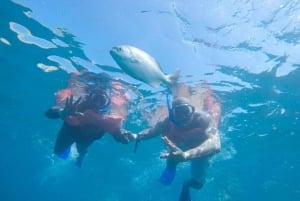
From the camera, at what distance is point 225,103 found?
59.3 ft

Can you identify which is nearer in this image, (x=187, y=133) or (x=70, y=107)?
(x=70, y=107)

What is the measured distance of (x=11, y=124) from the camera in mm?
37000

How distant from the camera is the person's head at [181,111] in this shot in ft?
27.0

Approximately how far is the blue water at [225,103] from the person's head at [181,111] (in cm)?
481

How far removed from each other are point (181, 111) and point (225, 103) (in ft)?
34.1

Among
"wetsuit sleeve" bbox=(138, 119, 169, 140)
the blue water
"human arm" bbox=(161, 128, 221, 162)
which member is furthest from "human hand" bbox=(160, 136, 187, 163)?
the blue water

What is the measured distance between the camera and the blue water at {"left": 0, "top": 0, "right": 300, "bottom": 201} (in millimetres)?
13273

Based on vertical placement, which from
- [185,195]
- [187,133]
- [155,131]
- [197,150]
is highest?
[197,150]

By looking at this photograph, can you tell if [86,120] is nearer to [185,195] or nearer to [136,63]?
[136,63]

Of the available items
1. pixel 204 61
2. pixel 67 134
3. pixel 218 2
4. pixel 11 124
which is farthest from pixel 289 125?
pixel 11 124

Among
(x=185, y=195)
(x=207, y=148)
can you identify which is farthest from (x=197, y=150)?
(x=185, y=195)

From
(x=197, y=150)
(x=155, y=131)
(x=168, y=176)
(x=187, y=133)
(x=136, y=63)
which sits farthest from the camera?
(x=155, y=131)

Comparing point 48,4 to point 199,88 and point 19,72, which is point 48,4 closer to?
point 199,88

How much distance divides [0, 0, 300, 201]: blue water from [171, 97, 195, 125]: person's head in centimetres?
481
